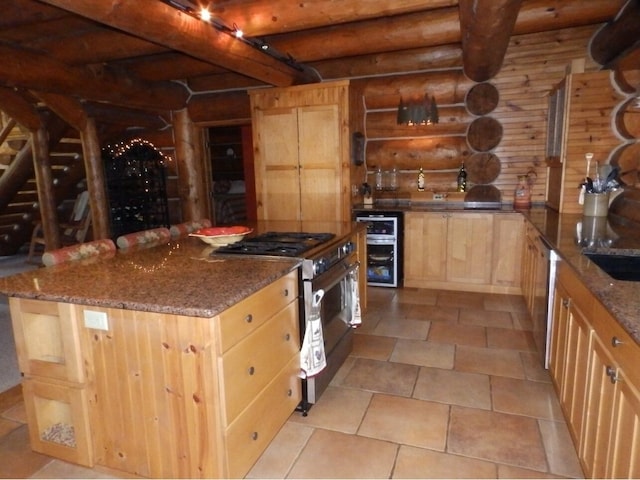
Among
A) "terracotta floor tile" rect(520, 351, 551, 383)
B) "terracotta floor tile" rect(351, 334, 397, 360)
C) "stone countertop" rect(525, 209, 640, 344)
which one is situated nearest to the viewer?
"stone countertop" rect(525, 209, 640, 344)

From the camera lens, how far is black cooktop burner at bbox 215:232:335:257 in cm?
231

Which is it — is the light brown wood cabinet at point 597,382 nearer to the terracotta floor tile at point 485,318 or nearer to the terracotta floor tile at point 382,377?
the terracotta floor tile at point 382,377

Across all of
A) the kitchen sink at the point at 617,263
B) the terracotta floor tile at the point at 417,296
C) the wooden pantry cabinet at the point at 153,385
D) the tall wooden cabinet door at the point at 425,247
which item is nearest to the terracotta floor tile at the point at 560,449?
the kitchen sink at the point at 617,263

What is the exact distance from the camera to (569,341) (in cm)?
210

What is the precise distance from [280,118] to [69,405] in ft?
11.3

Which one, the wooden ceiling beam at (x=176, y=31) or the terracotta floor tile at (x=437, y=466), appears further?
the wooden ceiling beam at (x=176, y=31)

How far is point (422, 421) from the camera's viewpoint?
90.7 inches

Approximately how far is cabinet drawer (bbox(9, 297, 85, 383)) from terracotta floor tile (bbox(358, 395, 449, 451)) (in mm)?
1431

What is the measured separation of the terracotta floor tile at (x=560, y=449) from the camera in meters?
1.91

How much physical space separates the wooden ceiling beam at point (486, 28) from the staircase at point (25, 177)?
5441 millimetres

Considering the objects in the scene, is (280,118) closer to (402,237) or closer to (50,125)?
(402,237)

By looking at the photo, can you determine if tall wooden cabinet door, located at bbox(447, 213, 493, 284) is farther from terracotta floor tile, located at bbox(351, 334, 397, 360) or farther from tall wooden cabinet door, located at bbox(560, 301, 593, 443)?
tall wooden cabinet door, located at bbox(560, 301, 593, 443)

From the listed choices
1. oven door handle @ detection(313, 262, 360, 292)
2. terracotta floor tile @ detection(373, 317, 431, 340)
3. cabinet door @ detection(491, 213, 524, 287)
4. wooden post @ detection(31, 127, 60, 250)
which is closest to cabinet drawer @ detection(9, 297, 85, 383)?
oven door handle @ detection(313, 262, 360, 292)

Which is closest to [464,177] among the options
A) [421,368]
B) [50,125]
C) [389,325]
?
[389,325]
